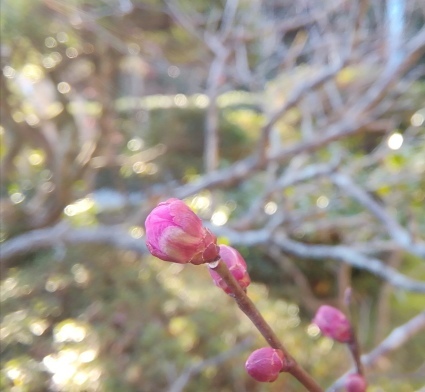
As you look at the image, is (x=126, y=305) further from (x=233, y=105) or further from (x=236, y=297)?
(x=233, y=105)

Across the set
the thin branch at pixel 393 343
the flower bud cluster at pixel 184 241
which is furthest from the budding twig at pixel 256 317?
the thin branch at pixel 393 343

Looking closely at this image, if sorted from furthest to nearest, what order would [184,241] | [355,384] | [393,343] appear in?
[393,343] < [355,384] < [184,241]

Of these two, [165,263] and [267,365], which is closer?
[267,365]

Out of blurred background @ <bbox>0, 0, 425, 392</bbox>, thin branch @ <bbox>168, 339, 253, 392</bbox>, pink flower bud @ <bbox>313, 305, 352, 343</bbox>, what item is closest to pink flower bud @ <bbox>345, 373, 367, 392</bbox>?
pink flower bud @ <bbox>313, 305, 352, 343</bbox>

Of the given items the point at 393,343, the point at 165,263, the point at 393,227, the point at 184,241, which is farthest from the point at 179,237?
the point at 165,263

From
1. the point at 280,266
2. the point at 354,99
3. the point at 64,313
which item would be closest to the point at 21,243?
the point at 64,313

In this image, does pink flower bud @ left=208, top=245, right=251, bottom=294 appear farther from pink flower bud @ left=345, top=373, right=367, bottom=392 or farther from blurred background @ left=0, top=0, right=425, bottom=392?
blurred background @ left=0, top=0, right=425, bottom=392

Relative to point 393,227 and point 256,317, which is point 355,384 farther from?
point 393,227
